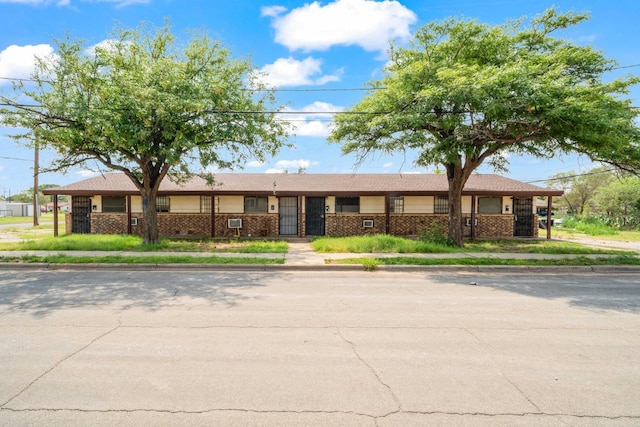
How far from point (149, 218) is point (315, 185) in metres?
9.12

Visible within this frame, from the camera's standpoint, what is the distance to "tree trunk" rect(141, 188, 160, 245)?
1479 centimetres

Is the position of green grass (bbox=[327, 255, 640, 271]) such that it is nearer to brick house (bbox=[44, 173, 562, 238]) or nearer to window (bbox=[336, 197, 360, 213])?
brick house (bbox=[44, 173, 562, 238])

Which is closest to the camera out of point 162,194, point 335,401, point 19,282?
point 335,401

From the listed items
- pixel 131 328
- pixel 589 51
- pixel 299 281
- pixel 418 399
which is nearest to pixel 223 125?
pixel 299 281

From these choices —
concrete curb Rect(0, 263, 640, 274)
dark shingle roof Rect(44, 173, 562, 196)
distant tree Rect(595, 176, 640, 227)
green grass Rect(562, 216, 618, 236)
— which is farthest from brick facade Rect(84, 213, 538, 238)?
distant tree Rect(595, 176, 640, 227)

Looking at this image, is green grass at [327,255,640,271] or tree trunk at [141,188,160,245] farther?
tree trunk at [141,188,160,245]

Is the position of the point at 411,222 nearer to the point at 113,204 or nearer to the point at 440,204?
the point at 440,204

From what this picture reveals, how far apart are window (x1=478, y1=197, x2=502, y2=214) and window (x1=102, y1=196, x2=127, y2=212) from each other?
2002cm

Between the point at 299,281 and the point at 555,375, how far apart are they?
5.99 meters

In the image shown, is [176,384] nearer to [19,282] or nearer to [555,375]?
[555,375]

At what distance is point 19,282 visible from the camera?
332 inches

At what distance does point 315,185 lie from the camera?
68.1 ft

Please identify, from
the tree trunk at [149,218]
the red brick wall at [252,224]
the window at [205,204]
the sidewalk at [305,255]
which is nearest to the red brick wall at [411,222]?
the red brick wall at [252,224]

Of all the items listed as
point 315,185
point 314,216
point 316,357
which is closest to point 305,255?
point 314,216
